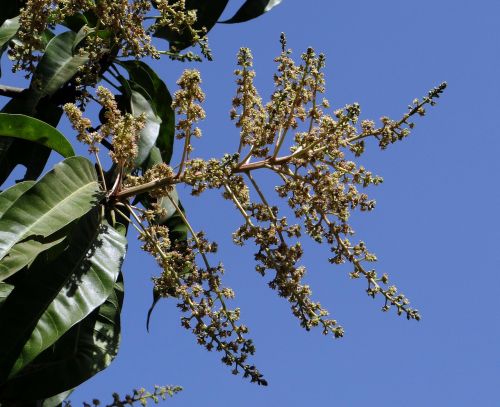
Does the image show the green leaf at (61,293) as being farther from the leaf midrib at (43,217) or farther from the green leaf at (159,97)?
the green leaf at (159,97)

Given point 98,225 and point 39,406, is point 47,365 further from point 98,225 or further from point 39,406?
point 98,225

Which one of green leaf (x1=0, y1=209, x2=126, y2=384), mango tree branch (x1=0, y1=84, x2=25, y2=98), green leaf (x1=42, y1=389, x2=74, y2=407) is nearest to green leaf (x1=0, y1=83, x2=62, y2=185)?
mango tree branch (x1=0, y1=84, x2=25, y2=98)

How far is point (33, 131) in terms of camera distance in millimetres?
2766

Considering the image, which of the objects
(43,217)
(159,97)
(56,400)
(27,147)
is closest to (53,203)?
(43,217)

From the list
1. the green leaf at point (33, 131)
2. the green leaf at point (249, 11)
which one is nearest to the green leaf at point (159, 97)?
the green leaf at point (249, 11)

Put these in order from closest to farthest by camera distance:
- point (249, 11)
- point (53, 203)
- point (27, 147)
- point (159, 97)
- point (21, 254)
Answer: point (21, 254) < point (53, 203) < point (27, 147) < point (159, 97) < point (249, 11)

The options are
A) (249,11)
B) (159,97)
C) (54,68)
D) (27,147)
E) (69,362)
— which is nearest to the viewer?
(69,362)

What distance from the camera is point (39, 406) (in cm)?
272

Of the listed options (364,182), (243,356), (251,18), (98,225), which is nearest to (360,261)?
(364,182)

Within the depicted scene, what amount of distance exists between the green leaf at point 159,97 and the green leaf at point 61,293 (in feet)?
2.95

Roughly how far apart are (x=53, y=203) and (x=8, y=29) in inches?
31.0

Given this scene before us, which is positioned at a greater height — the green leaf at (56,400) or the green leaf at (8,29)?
the green leaf at (8,29)

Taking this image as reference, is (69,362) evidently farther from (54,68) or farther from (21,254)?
(54,68)

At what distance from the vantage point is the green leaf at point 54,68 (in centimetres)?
298
